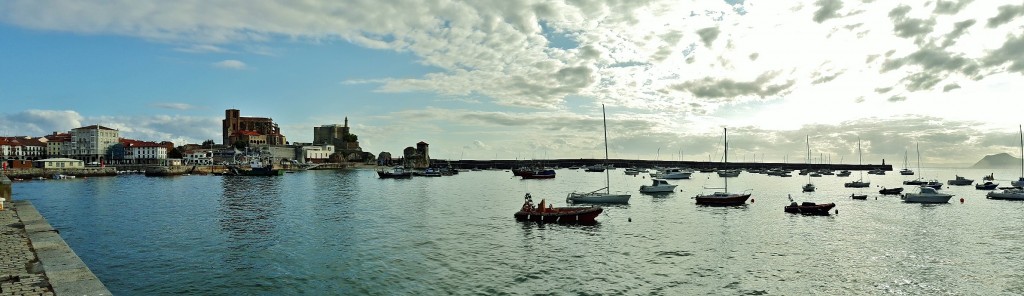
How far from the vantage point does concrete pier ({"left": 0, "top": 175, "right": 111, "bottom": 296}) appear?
643 inches

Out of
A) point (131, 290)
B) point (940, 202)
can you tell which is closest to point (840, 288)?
point (131, 290)

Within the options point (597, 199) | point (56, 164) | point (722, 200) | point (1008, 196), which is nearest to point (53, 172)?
point (56, 164)

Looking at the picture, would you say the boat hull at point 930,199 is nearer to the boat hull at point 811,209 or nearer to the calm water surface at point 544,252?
the calm water surface at point 544,252

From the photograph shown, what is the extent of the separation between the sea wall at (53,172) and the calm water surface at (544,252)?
9710 centimetres

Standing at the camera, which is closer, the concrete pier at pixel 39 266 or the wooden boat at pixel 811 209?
the concrete pier at pixel 39 266

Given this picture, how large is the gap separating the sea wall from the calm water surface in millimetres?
97103

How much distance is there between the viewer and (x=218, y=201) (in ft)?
228

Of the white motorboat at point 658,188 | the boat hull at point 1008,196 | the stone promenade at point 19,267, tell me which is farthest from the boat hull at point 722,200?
the stone promenade at point 19,267

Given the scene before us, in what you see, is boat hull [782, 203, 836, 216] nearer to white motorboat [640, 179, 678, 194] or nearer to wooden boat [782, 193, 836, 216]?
wooden boat [782, 193, 836, 216]

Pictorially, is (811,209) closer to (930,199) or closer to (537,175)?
(930,199)

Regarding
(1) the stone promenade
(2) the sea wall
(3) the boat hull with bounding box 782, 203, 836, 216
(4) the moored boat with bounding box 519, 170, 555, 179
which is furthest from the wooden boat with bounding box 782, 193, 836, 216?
(2) the sea wall

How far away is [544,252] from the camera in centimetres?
3269

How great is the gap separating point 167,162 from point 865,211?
8113 inches

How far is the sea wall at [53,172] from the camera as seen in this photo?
5044 inches
